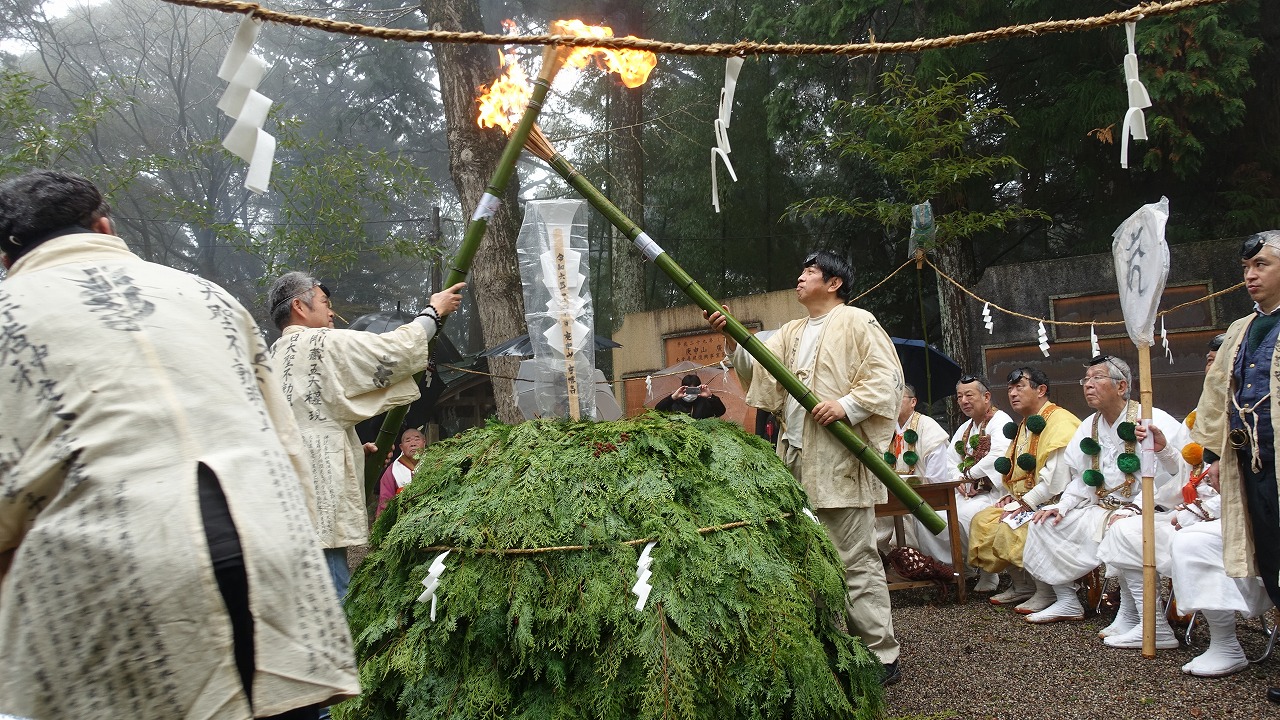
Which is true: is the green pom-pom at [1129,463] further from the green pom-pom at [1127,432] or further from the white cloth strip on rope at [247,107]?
the white cloth strip on rope at [247,107]

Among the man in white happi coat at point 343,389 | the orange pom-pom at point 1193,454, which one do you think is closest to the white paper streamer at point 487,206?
the man in white happi coat at point 343,389

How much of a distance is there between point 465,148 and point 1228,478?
22.4 ft

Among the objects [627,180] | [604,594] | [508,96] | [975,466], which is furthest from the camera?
[627,180]

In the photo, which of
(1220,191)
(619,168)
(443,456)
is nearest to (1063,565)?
(443,456)

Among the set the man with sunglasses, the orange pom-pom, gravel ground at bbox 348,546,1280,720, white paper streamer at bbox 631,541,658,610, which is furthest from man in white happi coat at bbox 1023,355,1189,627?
white paper streamer at bbox 631,541,658,610

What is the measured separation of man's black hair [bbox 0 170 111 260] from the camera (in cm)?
204

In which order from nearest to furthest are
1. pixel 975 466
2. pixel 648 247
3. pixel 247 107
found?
pixel 247 107 < pixel 648 247 < pixel 975 466

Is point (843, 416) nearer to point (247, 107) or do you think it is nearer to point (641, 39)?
point (641, 39)

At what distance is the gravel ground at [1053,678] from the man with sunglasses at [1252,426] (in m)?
0.34

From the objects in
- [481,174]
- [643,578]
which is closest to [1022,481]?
[643,578]

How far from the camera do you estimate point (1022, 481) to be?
6688 millimetres

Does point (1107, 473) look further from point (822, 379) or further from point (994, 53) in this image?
point (994, 53)

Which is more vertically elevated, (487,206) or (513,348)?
(487,206)

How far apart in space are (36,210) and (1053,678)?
4.89 m
